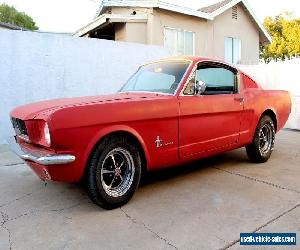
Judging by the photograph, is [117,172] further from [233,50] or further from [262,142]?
[233,50]

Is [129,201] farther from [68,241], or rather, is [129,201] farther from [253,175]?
[253,175]

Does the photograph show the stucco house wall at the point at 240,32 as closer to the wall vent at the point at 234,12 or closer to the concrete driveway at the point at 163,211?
the wall vent at the point at 234,12

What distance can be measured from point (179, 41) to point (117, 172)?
12264mm

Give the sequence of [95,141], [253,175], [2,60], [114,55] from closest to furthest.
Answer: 1. [95,141]
2. [253,175]
3. [2,60]
4. [114,55]

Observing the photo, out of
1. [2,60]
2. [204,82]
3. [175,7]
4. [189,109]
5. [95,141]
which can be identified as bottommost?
[95,141]

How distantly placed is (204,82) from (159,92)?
68cm

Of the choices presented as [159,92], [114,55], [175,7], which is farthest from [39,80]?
[175,7]

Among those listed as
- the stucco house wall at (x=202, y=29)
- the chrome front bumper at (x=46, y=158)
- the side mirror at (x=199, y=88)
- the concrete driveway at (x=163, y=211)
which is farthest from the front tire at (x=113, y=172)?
the stucco house wall at (x=202, y=29)

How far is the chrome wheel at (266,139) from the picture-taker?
216 inches

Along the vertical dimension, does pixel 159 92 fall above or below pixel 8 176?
above

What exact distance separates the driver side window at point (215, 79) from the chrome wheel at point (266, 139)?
1020mm

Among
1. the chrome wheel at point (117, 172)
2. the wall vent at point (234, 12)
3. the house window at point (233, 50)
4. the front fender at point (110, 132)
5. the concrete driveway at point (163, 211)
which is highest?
the wall vent at point (234, 12)

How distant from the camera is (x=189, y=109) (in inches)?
163

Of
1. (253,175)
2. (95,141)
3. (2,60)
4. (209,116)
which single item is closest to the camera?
(95,141)
